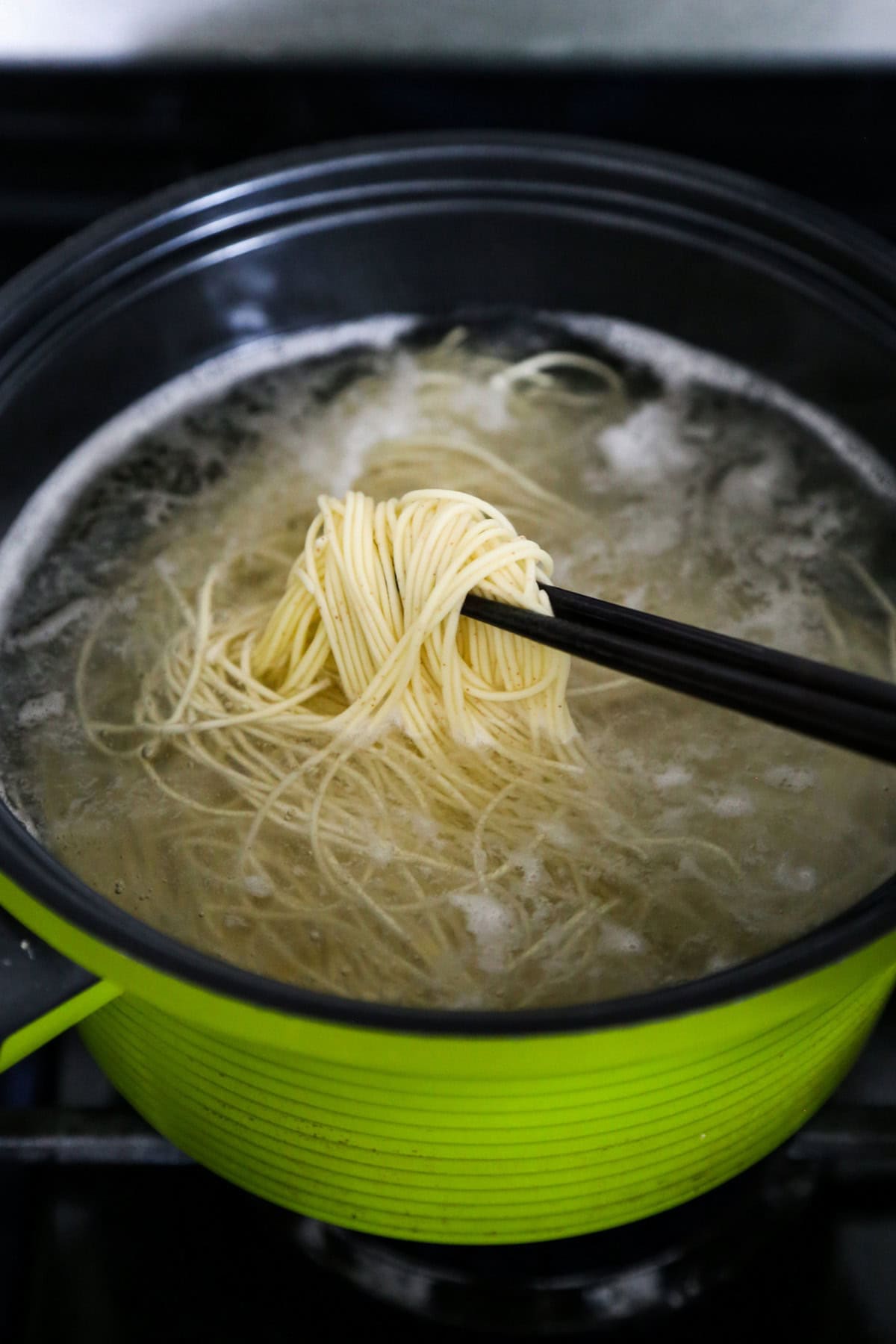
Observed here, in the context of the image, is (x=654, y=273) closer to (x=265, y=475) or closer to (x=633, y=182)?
(x=633, y=182)

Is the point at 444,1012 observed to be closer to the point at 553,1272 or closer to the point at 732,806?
the point at 732,806

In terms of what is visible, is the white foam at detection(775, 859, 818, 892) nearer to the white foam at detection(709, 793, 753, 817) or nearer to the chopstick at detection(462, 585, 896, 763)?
the white foam at detection(709, 793, 753, 817)

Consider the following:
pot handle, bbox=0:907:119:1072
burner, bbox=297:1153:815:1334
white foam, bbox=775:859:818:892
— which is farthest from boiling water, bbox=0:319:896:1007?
burner, bbox=297:1153:815:1334

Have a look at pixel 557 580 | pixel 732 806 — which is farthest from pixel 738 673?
pixel 557 580

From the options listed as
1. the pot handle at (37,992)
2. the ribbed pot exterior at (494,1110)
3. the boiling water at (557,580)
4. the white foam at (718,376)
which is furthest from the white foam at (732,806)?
the pot handle at (37,992)

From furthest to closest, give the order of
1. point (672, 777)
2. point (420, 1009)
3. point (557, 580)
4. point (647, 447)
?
point (647, 447)
point (557, 580)
point (672, 777)
point (420, 1009)
